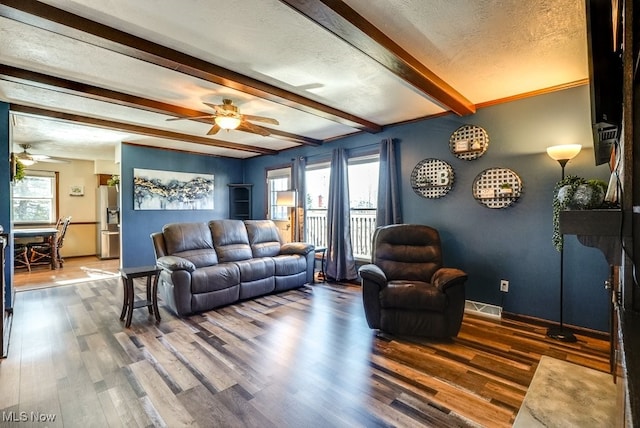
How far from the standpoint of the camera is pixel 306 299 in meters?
3.97

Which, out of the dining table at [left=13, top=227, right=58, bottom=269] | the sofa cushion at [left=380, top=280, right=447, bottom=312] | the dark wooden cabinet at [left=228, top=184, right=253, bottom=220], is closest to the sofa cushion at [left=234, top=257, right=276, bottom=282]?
the sofa cushion at [left=380, top=280, right=447, bottom=312]

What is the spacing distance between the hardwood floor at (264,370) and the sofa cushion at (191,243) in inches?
29.8

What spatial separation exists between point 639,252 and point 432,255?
213 centimetres

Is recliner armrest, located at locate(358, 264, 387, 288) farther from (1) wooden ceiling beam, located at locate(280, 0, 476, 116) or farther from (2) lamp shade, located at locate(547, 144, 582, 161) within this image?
(2) lamp shade, located at locate(547, 144, 582, 161)

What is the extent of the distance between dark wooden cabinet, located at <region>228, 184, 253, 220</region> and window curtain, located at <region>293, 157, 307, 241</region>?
69.0 inches

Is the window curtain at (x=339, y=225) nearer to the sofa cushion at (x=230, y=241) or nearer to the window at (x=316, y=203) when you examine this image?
the window at (x=316, y=203)

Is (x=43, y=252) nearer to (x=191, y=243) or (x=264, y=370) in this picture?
(x=191, y=243)

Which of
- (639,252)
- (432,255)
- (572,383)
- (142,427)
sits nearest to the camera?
(639,252)

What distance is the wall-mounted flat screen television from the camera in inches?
50.2

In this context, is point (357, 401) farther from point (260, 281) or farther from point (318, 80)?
point (318, 80)

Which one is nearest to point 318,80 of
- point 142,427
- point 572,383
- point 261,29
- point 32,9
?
point 261,29

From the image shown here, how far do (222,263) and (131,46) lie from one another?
264cm

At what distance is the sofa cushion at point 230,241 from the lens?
13.5ft

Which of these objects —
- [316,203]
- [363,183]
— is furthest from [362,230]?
[316,203]
